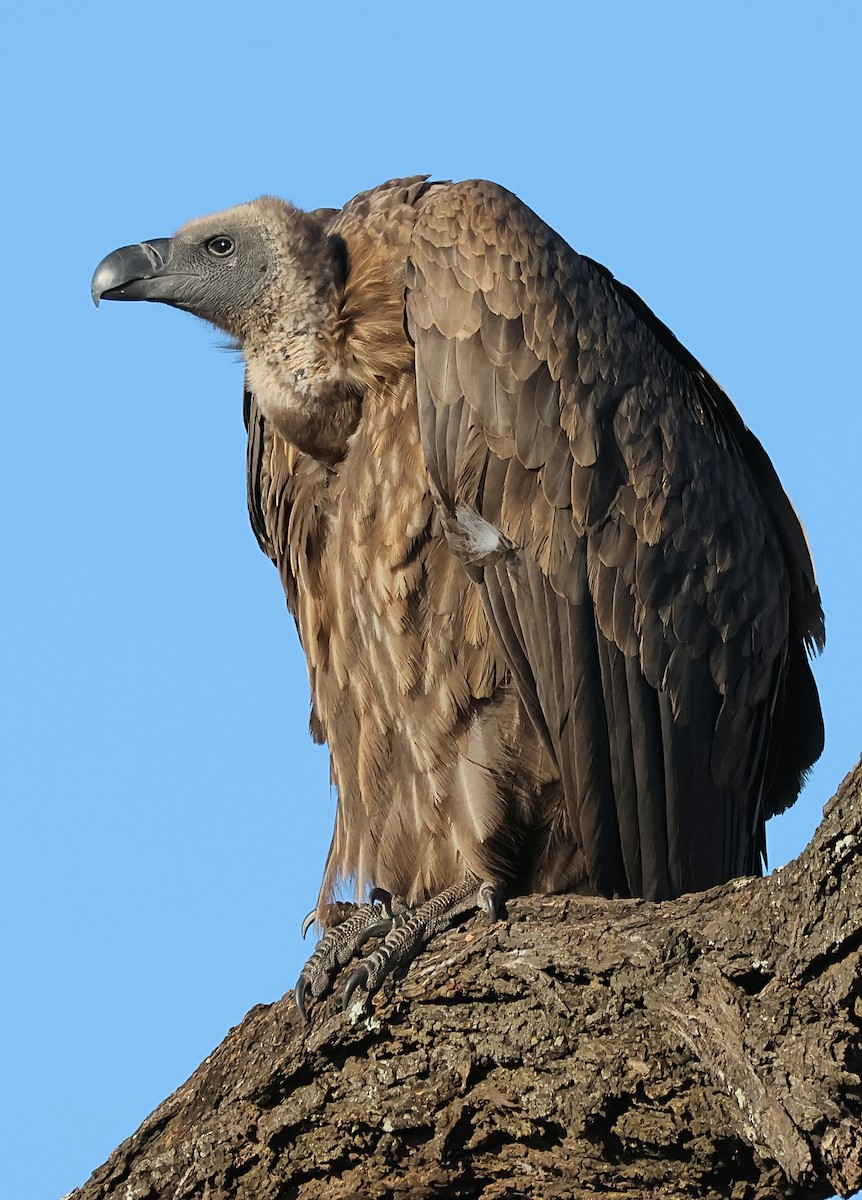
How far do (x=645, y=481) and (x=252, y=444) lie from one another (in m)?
1.77

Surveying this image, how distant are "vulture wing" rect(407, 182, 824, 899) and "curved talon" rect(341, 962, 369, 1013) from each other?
1.11m

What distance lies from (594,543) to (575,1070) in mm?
2181

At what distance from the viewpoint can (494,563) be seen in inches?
231

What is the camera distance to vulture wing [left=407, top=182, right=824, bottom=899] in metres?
5.89

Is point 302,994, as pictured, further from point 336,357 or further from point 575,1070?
point 336,357

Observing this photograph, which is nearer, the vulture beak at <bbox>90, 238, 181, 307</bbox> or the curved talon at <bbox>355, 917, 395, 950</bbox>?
the curved talon at <bbox>355, 917, 395, 950</bbox>

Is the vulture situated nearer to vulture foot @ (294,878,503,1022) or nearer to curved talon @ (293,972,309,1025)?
vulture foot @ (294,878,503,1022)

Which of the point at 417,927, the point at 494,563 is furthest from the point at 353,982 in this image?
the point at 494,563

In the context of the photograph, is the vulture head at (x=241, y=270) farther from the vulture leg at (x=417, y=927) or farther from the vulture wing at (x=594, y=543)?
the vulture leg at (x=417, y=927)

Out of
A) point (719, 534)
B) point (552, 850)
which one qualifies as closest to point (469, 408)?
point (719, 534)

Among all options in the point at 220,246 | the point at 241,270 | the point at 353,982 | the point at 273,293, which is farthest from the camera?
the point at 220,246

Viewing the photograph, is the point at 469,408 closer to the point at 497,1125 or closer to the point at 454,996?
the point at 454,996

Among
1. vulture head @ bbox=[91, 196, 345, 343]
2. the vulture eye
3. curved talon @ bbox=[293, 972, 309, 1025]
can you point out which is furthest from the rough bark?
the vulture eye

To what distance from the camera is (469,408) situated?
5.87 metres
